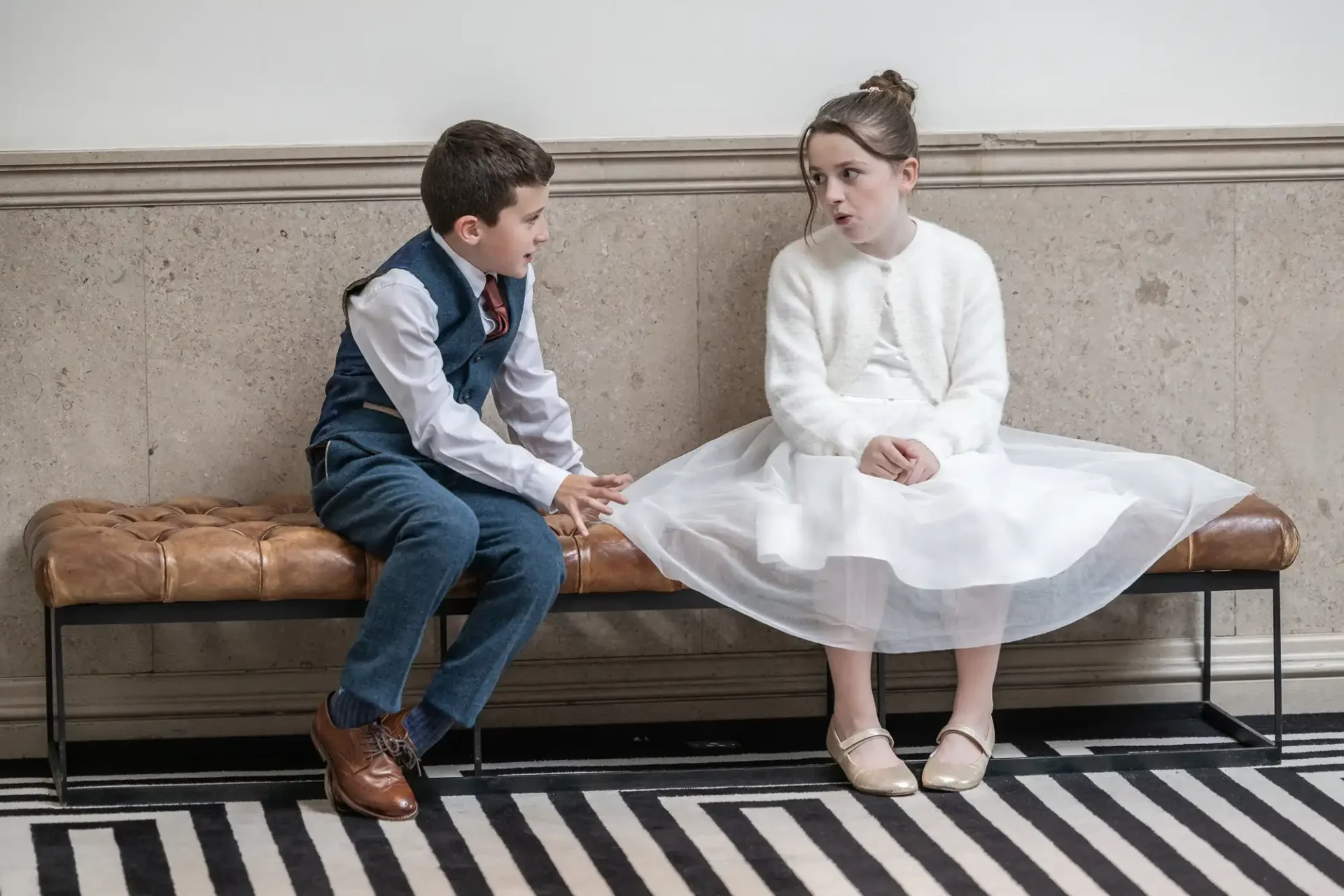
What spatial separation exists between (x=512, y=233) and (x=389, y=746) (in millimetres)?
791

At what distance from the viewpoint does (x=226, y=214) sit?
8.80ft

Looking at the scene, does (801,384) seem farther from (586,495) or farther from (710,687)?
(710,687)

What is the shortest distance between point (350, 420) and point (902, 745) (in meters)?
1.12

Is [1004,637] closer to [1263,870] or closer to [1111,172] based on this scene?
[1263,870]

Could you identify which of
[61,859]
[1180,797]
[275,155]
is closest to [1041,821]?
[1180,797]

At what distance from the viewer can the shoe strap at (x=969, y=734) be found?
2404 mm

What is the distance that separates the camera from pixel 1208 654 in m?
2.80

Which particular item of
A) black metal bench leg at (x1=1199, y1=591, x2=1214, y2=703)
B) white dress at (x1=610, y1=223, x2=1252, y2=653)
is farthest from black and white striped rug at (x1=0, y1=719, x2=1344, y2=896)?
black metal bench leg at (x1=1199, y1=591, x2=1214, y2=703)

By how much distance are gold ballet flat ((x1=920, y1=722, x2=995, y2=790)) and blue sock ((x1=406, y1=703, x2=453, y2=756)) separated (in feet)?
2.43

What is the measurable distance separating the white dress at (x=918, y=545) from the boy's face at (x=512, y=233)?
43 cm

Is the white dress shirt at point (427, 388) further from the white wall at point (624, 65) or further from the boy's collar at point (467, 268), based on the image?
the white wall at point (624, 65)

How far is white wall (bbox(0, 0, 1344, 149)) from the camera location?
8.68ft

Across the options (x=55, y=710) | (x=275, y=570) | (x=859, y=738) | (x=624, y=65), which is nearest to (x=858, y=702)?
(x=859, y=738)

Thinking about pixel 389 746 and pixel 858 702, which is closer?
pixel 389 746
